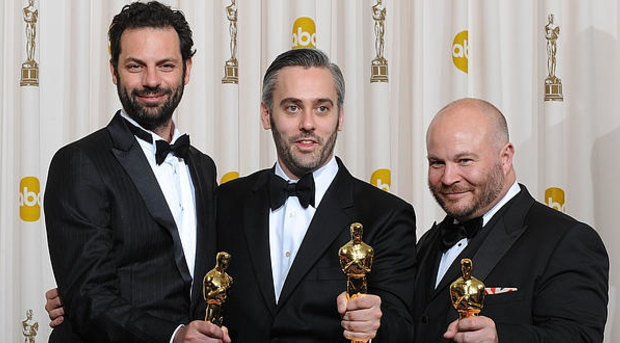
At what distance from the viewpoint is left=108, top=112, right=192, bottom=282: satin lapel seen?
2.14m

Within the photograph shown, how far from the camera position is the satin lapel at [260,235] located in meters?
2.15

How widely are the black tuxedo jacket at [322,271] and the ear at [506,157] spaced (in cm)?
25

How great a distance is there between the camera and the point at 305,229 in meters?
2.22

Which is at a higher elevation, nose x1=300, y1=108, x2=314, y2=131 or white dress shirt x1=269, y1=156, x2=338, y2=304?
nose x1=300, y1=108, x2=314, y2=131

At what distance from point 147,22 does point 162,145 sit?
0.30m

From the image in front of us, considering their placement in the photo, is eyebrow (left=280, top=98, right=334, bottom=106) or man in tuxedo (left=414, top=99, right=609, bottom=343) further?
eyebrow (left=280, top=98, right=334, bottom=106)

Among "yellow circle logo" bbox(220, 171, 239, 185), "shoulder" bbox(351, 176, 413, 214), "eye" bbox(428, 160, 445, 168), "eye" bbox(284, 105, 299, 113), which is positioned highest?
"eye" bbox(284, 105, 299, 113)

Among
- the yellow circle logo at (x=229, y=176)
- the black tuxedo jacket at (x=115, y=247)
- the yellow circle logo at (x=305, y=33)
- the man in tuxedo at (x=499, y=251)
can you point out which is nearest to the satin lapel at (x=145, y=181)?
the black tuxedo jacket at (x=115, y=247)

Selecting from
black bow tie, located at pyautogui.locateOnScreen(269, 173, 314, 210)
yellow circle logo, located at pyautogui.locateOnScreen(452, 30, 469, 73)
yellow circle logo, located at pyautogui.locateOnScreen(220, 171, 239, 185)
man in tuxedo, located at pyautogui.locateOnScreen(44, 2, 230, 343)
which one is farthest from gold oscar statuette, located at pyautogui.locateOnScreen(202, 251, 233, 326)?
yellow circle logo, located at pyautogui.locateOnScreen(452, 30, 469, 73)

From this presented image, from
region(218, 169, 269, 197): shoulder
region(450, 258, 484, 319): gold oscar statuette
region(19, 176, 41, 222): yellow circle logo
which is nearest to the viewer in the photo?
region(450, 258, 484, 319): gold oscar statuette

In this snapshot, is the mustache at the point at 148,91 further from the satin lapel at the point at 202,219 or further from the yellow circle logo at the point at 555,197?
→ the yellow circle logo at the point at 555,197

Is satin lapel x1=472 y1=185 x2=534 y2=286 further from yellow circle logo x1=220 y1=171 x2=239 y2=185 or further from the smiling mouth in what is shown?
yellow circle logo x1=220 y1=171 x2=239 y2=185

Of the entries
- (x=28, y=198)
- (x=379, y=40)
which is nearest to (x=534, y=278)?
(x=379, y=40)

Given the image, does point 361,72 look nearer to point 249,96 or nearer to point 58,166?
point 249,96
